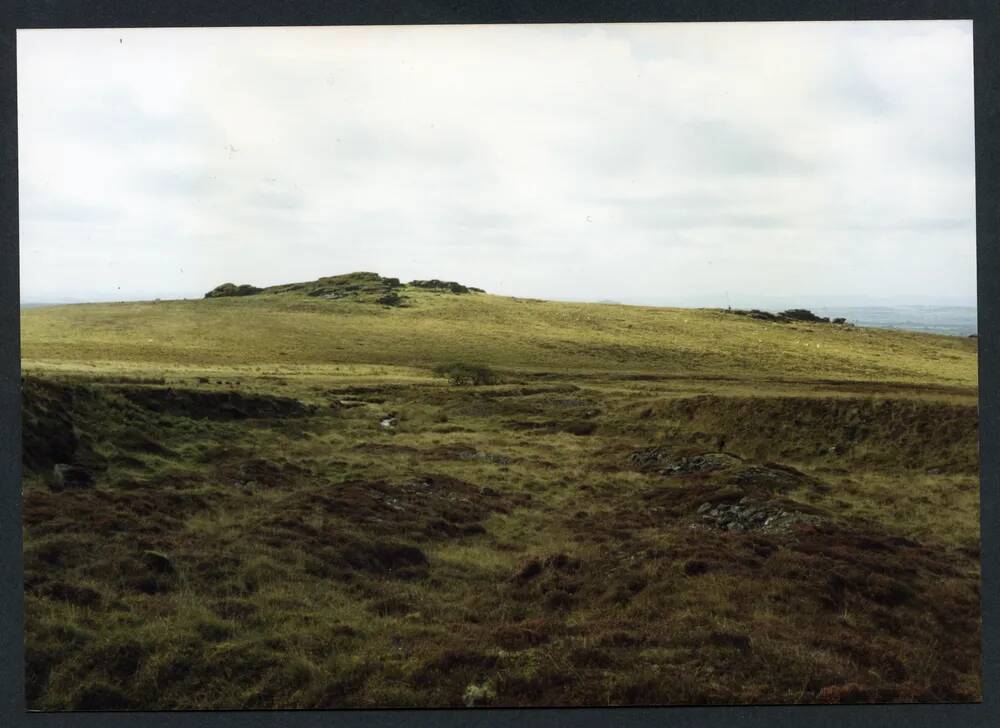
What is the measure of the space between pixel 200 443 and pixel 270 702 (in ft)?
11.3

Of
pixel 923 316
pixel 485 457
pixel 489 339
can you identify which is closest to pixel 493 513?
pixel 485 457

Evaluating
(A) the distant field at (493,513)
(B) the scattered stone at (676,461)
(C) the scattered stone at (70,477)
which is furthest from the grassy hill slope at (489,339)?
(C) the scattered stone at (70,477)

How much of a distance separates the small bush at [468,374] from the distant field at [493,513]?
0.36ft

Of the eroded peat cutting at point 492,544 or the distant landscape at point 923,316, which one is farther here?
the distant landscape at point 923,316

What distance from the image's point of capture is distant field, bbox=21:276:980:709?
6012mm

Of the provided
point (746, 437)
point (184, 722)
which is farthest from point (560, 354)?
point (184, 722)

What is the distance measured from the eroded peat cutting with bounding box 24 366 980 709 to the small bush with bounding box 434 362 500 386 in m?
0.21

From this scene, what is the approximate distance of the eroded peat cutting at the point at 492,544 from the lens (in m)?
5.99

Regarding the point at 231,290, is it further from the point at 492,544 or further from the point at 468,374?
the point at 492,544

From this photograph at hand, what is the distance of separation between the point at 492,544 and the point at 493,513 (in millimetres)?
421

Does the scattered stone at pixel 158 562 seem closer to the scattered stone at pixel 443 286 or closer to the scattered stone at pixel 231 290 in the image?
the scattered stone at pixel 231 290

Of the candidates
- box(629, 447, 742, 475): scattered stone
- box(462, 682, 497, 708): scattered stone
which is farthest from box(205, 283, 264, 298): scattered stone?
box(629, 447, 742, 475): scattered stone

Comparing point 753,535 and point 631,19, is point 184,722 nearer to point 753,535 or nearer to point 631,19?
point 753,535

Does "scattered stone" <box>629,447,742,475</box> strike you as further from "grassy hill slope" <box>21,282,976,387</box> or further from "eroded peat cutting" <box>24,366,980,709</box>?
"grassy hill slope" <box>21,282,976,387</box>
